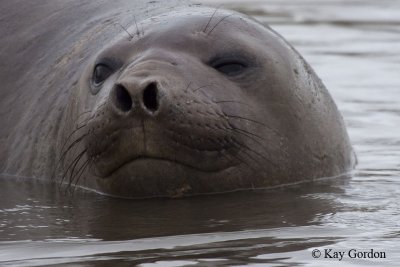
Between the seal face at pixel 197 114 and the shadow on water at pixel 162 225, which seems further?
the seal face at pixel 197 114

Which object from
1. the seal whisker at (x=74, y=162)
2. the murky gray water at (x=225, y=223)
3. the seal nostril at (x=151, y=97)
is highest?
the seal nostril at (x=151, y=97)

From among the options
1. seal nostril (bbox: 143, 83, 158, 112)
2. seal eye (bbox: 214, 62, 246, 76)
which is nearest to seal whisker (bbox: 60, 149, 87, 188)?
seal nostril (bbox: 143, 83, 158, 112)

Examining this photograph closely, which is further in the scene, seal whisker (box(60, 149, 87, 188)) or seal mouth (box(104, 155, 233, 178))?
seal whisker (box(60, 149, 87, 188))

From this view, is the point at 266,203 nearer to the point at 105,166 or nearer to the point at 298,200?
the point at 298,200

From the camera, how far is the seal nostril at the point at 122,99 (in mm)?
6441

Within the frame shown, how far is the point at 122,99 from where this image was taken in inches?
255

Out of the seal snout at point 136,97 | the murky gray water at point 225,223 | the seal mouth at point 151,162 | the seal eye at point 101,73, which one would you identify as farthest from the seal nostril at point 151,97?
the seal eye at point 101,73

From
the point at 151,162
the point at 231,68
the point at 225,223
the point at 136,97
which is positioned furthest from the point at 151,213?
the point at 231,68

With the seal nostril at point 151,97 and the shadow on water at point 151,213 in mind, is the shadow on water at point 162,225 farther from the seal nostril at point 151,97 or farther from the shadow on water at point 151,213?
the seal nostril at point 151,97

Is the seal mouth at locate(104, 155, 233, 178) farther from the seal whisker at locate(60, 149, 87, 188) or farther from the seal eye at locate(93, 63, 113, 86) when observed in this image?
the seal eye at locate(93, 63, 113, 86)

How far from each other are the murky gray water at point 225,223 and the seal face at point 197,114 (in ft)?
0.41

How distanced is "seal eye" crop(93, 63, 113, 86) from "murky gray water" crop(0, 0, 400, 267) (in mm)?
617

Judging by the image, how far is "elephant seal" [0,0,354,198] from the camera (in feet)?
21.5

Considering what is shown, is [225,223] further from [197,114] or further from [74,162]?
[74,162]
